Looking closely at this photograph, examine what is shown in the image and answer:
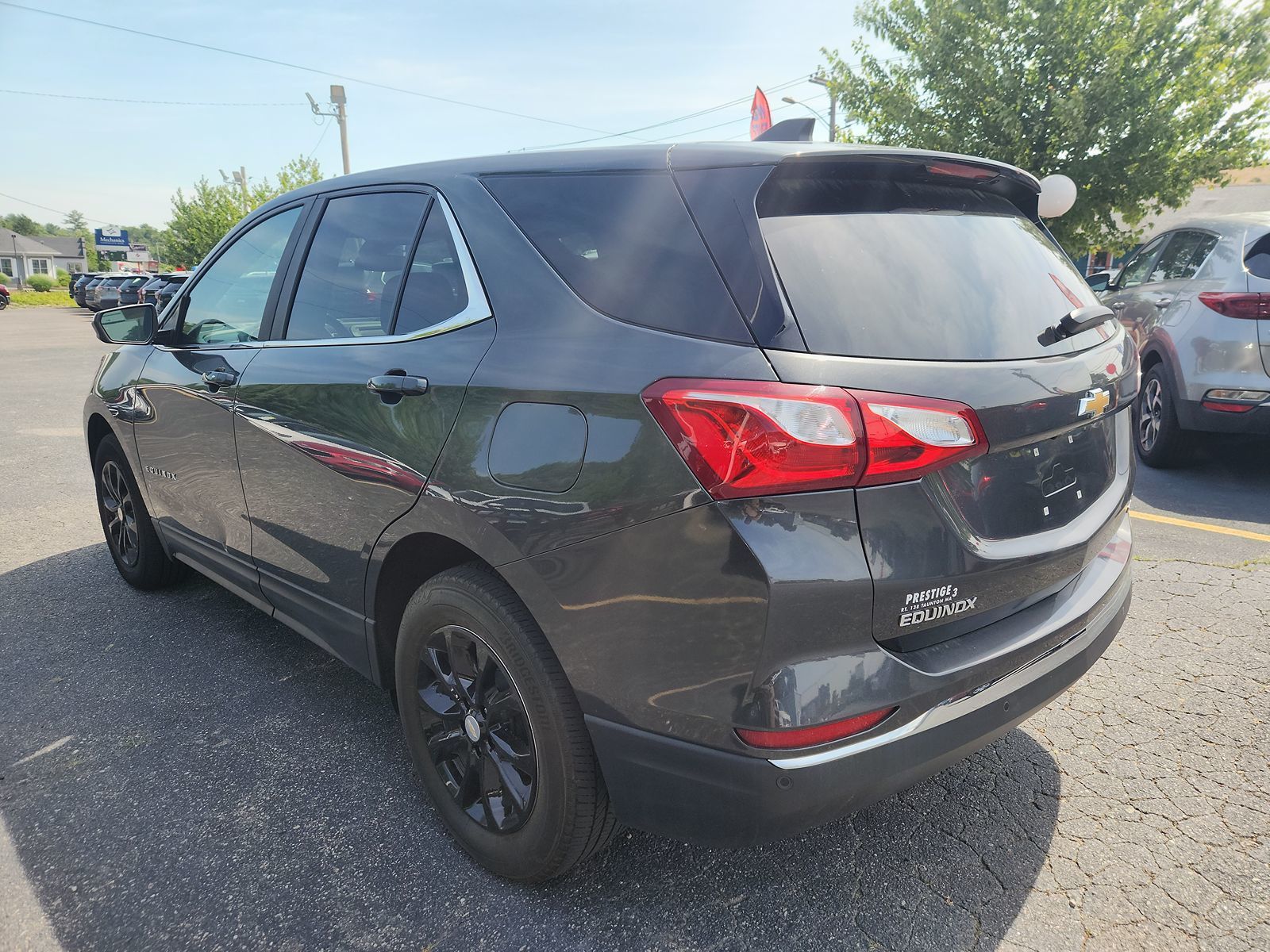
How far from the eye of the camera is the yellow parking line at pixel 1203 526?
4.69 metres

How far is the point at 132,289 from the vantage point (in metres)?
32.2

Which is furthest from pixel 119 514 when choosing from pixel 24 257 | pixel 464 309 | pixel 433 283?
pixel 24 257

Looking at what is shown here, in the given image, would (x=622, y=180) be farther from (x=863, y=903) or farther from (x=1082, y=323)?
(x=863, y=903)

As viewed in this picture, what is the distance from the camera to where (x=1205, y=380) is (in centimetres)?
555

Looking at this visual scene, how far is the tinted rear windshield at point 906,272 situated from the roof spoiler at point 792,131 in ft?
1.06

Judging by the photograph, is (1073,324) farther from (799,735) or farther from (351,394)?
(351,394)

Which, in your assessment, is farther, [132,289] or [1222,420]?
[132,289]

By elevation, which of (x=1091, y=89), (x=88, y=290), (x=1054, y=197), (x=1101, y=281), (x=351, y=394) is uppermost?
(x=1091, y=89)

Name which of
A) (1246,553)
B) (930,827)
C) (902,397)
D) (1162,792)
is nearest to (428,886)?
(930,827)

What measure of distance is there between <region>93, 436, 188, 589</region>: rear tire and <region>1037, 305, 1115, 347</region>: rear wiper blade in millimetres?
3648

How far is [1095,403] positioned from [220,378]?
108 inches

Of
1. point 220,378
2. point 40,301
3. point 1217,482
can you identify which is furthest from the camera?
point 40,301

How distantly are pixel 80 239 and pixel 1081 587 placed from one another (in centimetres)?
12230

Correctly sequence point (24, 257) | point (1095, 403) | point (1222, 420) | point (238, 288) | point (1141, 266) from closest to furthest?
point (1095, 403) → point (238, 288) → point (1222, 420) → point (1141, 266) → point (24, 257)
